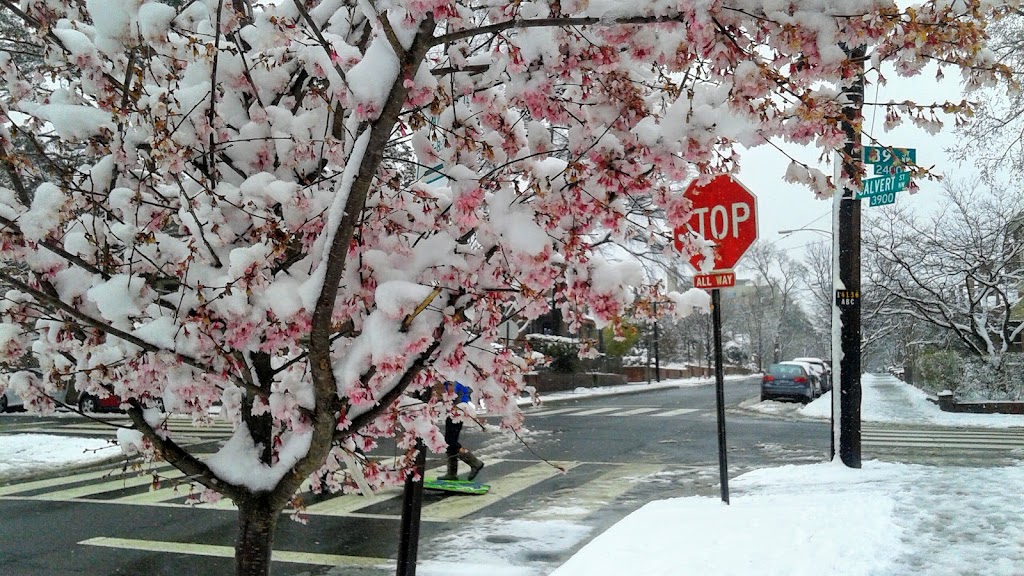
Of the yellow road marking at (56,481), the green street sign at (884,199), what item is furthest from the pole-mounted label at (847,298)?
the yellow road marking at (56,481)

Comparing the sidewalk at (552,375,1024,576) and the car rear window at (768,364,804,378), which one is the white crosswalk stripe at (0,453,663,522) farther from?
the car rear window at (768,364,804,378)

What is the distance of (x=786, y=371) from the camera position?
26.9 meters

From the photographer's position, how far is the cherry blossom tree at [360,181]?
2326 mm

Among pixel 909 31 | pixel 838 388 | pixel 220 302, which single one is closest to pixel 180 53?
pixel 220 302

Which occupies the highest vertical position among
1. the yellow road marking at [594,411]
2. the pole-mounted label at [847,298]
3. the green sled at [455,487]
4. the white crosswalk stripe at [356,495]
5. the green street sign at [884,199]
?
the green street sign at [884,199]

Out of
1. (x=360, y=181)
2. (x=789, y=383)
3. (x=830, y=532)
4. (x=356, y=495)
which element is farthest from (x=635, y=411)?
(x=360, y=181)

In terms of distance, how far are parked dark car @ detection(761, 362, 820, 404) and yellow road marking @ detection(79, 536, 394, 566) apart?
22.6 m

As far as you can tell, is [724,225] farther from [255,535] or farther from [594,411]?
[594,411]

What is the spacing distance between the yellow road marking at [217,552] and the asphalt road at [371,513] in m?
0.01

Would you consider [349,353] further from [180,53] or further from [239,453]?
[180,53]

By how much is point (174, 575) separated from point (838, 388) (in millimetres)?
8113

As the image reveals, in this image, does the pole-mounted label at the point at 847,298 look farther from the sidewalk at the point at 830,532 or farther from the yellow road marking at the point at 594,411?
the yellow road marking at the point at 594,411

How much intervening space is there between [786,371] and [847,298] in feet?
58.1

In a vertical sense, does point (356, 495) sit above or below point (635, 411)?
above
